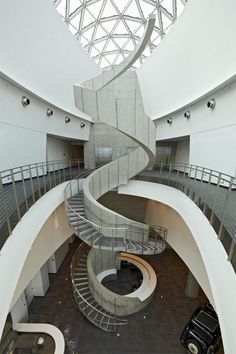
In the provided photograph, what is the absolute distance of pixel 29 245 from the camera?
3.90m

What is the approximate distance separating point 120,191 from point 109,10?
1502 centimetres

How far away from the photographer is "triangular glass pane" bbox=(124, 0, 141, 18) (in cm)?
1426

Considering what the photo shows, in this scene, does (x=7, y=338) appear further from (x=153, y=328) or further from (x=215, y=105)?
(x=215, y=105)

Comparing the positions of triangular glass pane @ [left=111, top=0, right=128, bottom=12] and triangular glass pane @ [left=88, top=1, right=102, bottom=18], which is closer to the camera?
triangular glass pane @ [left=88, top=1, right=102, bottom=18]

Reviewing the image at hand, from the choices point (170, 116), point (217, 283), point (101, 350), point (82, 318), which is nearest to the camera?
point (217, 283)

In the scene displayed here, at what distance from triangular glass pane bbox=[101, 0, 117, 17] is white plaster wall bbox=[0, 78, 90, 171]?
11.1m

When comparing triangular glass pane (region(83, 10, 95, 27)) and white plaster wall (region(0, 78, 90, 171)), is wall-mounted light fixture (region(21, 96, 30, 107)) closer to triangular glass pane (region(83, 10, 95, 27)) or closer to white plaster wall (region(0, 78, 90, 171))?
white plaster wall (region(0, 78, 90, 171))

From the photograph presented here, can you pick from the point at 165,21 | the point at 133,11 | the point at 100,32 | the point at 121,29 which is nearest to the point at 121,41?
the point at 121,29

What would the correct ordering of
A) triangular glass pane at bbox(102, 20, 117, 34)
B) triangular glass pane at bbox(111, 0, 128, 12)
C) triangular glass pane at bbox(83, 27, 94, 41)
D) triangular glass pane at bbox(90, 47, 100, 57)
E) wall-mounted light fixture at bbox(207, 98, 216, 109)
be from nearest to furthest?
1. wall-mounted light fixture at bbox(207, 98, 216, 109)
2. triangular glass pane at bbox(111, 0, 128, 12)
3. triangular glass pane at bbox(83, 27, 94, 41)
4. triangular glass pane at bbox(102, 20, 117, 34)
5. triangular glass pane at bbox(90, 47, 100, 57)

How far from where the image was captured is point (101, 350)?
6.25 m

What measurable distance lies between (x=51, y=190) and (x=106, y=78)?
173 inches

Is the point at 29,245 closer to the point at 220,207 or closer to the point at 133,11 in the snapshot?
the point at 220,207

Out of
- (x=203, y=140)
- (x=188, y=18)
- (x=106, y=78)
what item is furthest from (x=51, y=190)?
(x=188, y=18)

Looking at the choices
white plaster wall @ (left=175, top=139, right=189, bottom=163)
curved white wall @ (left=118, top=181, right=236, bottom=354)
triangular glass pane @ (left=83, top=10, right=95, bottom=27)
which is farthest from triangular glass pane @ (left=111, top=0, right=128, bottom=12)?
curved white wall @ (left=118, top=181, right=236, bottom=354)
